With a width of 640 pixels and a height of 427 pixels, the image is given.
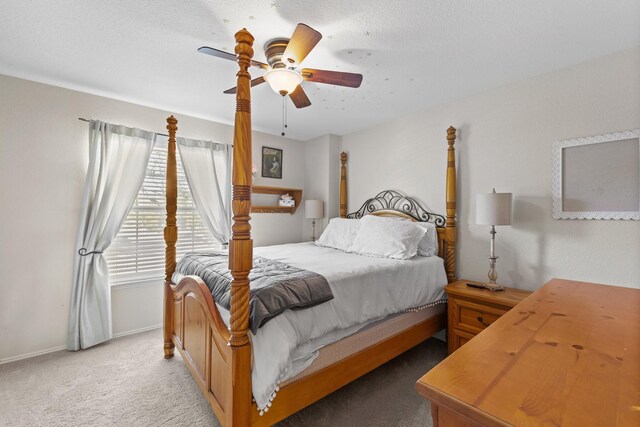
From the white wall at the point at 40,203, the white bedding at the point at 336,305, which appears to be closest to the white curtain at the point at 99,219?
the white wall at the point at 40,203

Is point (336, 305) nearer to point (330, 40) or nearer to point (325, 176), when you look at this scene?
point (330, 40)

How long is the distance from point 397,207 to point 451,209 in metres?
0.73

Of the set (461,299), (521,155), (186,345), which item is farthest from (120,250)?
(521,155)

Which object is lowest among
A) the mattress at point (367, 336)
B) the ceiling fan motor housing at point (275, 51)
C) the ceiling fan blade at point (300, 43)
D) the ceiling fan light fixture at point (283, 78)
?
the mattress at point (367, 336)

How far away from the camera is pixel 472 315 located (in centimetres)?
238

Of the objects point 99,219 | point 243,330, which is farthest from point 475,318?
point 99,219

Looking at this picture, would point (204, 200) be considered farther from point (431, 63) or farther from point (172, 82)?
point (431, 63)

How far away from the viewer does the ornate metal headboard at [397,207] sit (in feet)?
10.4

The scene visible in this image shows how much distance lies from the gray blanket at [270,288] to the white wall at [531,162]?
5.96ft

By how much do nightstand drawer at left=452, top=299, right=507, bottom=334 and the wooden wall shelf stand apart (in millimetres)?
2649

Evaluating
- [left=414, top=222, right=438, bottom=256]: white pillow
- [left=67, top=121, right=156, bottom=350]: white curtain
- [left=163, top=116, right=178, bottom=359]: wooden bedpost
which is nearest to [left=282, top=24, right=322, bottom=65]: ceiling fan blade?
[left=163, top=116, right=178, bottom=359]: wooden bedpost

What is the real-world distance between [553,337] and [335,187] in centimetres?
343

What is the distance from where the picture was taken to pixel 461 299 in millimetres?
2441

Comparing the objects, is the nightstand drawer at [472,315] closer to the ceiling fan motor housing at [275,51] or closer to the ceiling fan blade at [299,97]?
the ceiling fan blade at [299,97]
